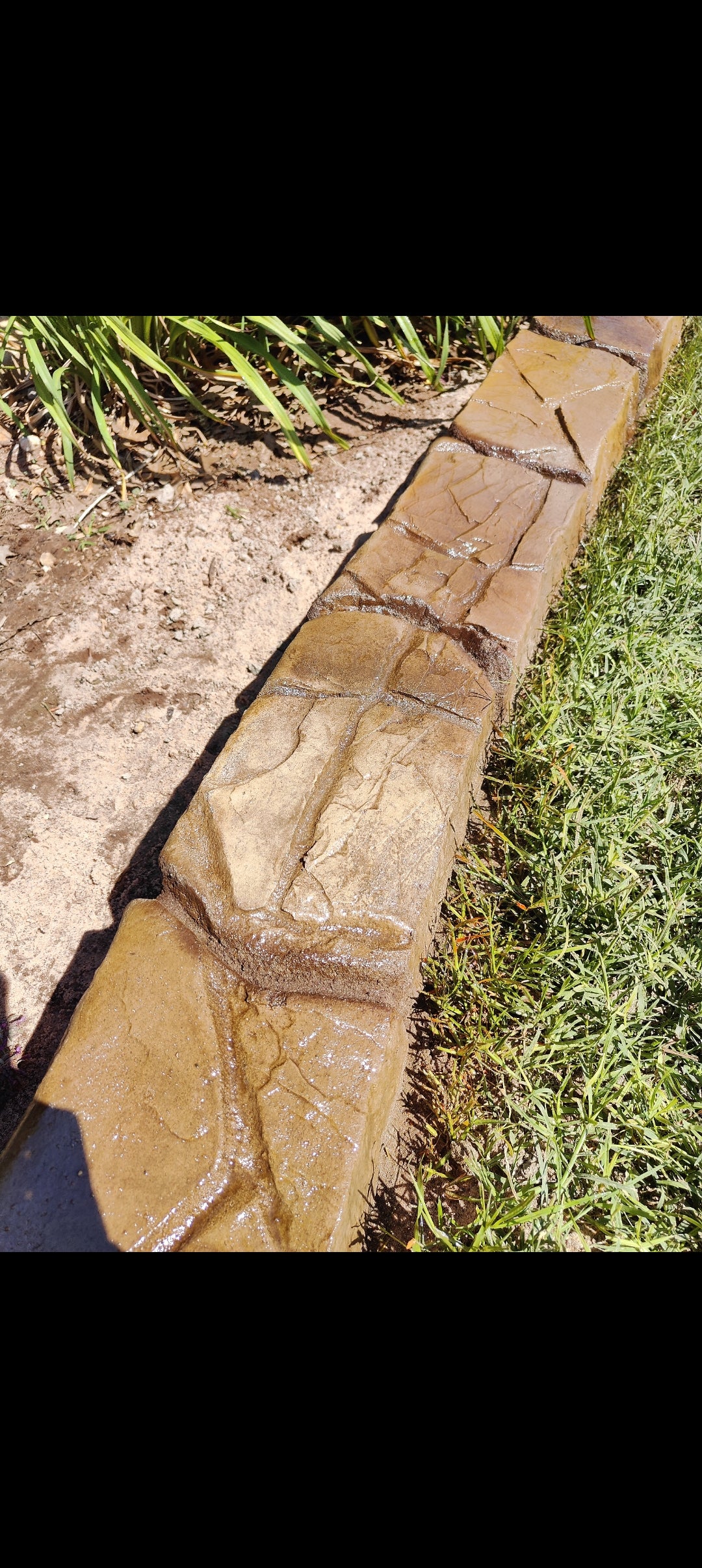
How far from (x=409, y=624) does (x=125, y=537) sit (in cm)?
123

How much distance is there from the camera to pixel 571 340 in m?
2.92

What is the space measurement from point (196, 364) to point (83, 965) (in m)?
2.11

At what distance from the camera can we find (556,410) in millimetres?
2604

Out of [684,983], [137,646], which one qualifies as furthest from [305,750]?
[137,646]

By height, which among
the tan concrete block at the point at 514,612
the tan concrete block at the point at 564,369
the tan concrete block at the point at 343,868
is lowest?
the tan concrete block at the point at 343,868

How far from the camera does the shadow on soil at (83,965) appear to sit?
1.78 meters

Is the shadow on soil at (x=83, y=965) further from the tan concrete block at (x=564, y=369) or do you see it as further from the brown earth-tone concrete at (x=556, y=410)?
the tan concrete block at (x=564, y=369)

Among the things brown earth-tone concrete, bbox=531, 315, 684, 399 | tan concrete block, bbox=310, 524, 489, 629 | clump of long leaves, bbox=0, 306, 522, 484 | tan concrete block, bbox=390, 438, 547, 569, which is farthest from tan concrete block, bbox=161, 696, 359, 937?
brown earth-tone concrete, bbox=531, 315, 684, 399

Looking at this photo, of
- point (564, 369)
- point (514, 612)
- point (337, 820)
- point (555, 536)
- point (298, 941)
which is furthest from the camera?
point (564, 369)

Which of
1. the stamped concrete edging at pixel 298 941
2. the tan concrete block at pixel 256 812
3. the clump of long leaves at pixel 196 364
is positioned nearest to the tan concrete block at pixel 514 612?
the stamped concrete edging at pixel 298 941

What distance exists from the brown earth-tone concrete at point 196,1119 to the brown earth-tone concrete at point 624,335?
2461mm

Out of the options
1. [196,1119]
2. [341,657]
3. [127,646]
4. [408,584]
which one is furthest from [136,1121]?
[127,646]

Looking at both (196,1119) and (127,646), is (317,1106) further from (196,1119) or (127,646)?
(127,646)

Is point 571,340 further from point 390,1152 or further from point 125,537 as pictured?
point 390,1152
